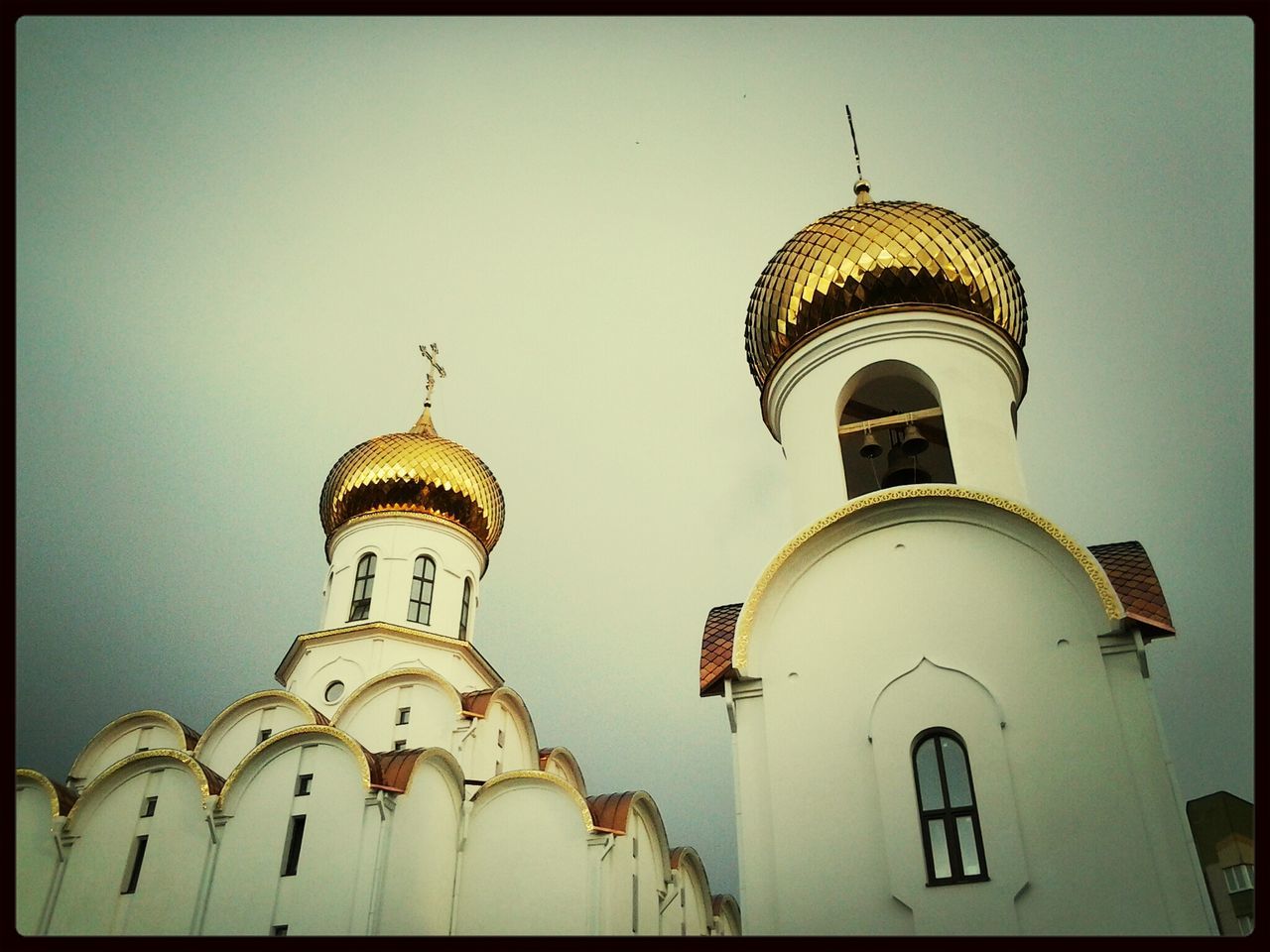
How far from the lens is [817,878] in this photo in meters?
7.15

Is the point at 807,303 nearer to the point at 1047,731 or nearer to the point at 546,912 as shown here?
the point at 1047,731

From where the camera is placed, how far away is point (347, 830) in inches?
424

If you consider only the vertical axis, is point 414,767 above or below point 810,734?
above

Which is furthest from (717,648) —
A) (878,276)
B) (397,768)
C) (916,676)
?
(397,768)

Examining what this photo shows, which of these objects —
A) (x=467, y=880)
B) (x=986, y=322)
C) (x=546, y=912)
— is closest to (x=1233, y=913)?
(x=986, y=322)

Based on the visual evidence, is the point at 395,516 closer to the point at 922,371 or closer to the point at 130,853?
the point at 130,853

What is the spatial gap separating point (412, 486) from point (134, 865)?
6046 mm

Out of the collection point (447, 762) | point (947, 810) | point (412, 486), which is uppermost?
point (412, 486)

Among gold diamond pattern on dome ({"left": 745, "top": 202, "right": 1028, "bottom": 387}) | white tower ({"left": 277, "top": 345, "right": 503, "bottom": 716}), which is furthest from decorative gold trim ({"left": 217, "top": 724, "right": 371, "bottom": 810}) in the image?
gold diamond pattern on dome ({"left": 745, "top": 202, "right": 1028, "bottom": 387})

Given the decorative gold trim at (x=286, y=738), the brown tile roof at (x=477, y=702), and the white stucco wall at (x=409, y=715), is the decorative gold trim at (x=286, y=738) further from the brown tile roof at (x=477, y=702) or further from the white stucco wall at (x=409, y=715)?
the brown tile roof at (x=477, y=702)

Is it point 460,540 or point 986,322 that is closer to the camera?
point 986,322

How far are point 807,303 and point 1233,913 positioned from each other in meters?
6.77

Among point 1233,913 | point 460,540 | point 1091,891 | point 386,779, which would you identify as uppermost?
point 460,540

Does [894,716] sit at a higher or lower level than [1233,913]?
higher
